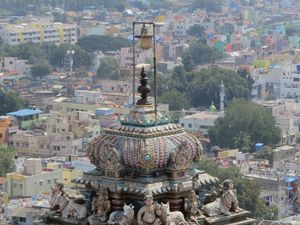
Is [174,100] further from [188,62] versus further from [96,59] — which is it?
[96,59]

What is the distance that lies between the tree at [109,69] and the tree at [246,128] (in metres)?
18.6

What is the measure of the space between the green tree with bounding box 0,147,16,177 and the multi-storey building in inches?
1512

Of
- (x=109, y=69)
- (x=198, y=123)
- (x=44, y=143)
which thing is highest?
(x=109, y=69)

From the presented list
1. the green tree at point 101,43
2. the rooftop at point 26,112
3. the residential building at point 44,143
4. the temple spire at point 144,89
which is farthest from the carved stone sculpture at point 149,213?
the green tree at point 101,43

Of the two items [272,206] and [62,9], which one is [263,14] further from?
[272,206]

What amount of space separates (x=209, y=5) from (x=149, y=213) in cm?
10148

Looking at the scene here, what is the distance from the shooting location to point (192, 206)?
8359 millimetres

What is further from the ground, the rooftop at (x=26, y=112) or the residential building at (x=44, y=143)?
the rooftop at (x=26, y=112)

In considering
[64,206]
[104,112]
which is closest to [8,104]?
[104,112]

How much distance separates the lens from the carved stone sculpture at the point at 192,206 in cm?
837

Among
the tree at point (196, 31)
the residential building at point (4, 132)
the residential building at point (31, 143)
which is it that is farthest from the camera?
the tree at point (196, 31)

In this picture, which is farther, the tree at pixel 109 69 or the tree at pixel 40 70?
the tree at pixel 40 70

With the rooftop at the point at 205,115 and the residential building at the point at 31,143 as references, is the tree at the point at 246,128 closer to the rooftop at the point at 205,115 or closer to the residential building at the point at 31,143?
the rooftop at the point at 205,115

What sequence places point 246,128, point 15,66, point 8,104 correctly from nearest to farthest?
point 246,128 < point 8,104 < point 15,66
